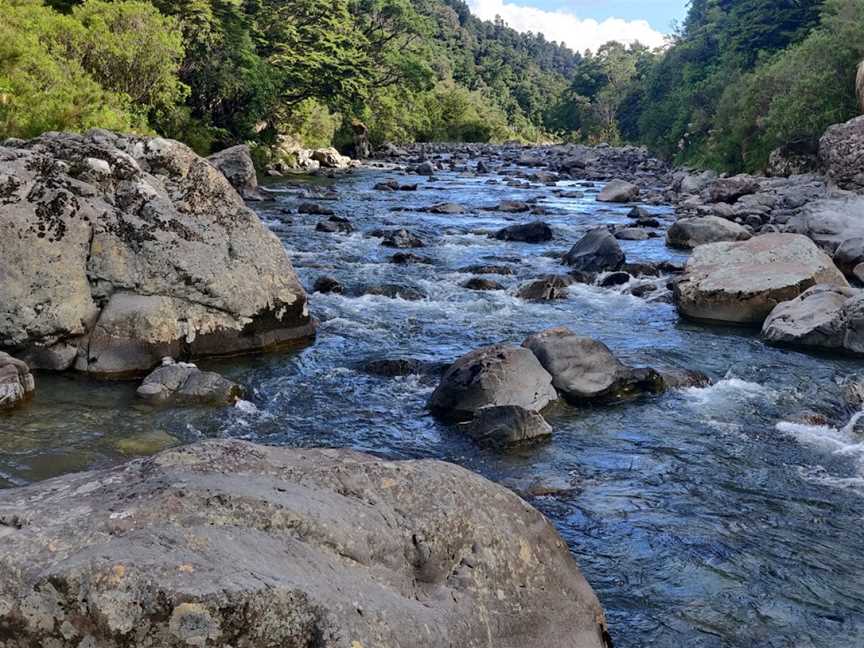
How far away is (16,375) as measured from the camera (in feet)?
28.8

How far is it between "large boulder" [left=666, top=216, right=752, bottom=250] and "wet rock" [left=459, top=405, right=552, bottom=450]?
12.9 m

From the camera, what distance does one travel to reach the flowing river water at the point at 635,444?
5871mm

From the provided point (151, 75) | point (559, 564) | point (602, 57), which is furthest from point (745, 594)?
point (602, 57)

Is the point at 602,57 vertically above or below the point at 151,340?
above

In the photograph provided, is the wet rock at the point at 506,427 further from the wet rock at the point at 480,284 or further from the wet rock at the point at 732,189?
the wet rock at the point at 732,189

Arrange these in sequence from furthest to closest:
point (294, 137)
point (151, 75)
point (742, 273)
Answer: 1. point (294, 137)
2. point (151, 75)
3. point (742, 273)

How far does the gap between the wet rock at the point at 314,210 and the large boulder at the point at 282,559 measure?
20523 millimetres

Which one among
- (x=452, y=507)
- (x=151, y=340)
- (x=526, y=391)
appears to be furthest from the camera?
(x=151, y=340)

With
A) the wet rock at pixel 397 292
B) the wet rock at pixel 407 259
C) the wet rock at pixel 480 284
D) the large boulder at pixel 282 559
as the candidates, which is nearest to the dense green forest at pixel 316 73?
the wet rock at pixel 407 259

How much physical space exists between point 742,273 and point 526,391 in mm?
6824

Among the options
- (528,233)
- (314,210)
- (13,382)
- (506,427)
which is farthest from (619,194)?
(13,382)

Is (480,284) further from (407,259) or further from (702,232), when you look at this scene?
(702,232)

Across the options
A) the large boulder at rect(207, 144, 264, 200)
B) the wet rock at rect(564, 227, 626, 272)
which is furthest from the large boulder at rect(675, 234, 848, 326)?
the large boulder at rect(207, 144, 264, 200)

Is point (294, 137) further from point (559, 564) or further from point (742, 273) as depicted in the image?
point (559, 564)
